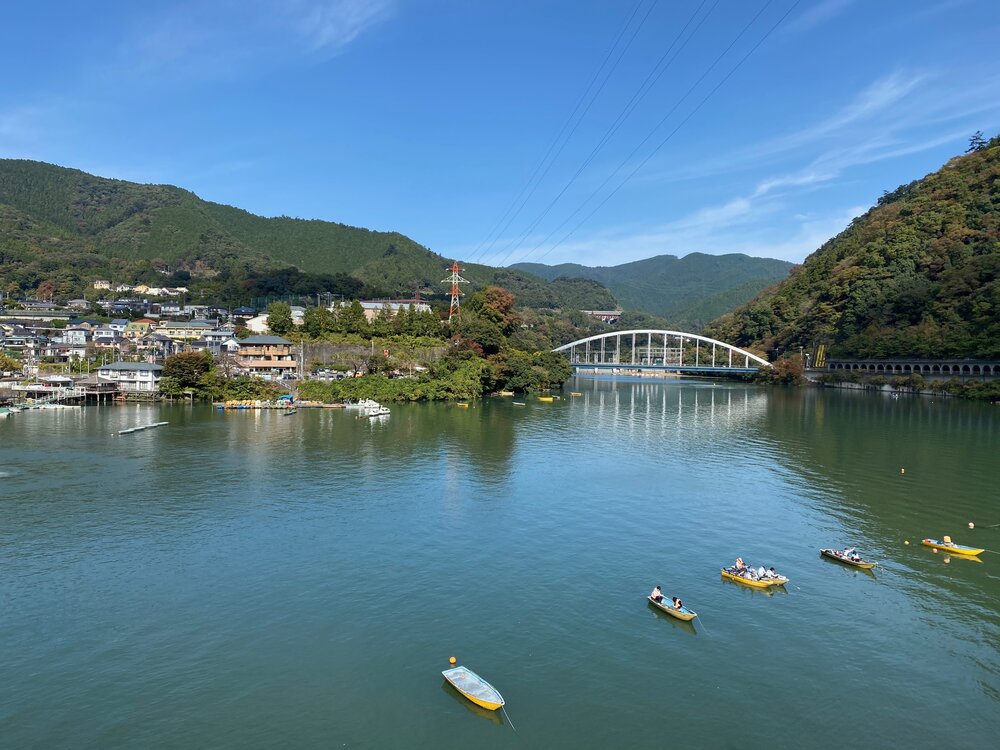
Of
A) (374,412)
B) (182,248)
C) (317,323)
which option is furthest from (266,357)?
(182,248)

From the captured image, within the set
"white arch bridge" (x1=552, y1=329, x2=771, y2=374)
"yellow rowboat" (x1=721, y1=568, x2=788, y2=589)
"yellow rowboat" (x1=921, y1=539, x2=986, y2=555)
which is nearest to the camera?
"yellow rowboat" (x1=721, y1=568, x2=788, y2=589)

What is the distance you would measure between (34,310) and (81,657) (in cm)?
7227

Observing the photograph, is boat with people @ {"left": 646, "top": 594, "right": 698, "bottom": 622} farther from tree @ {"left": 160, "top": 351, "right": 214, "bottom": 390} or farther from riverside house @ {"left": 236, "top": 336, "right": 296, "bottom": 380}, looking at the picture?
riverside house @ {"left": 236, "top": 336, "right": 296, "bottom": 380}

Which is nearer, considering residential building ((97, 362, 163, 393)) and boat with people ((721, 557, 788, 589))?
boat with people ((721, 557, 788, 589))

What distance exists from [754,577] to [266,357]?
4313cm

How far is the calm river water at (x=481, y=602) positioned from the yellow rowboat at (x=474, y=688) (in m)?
0.20

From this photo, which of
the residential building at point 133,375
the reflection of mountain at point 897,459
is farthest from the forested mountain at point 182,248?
the reflection of mountain at point 897,459

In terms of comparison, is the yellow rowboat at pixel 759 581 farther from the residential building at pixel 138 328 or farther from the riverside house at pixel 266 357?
the residential building at pixel 138 328

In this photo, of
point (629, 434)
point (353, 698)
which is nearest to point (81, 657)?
point (353, 698)

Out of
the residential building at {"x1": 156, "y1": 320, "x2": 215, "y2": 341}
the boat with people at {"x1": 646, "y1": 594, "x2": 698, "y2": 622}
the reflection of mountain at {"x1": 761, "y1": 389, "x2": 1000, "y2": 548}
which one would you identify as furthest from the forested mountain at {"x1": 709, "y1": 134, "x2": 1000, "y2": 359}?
the residential building at {"x1": 156, "y1": 320, "x2": 215, "y2": 341}

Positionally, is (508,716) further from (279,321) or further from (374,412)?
(279,321)

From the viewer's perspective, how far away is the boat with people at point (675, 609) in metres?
12.0

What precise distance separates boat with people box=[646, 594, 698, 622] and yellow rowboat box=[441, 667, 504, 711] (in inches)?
159

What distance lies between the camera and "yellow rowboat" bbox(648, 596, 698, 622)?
12008 mm
